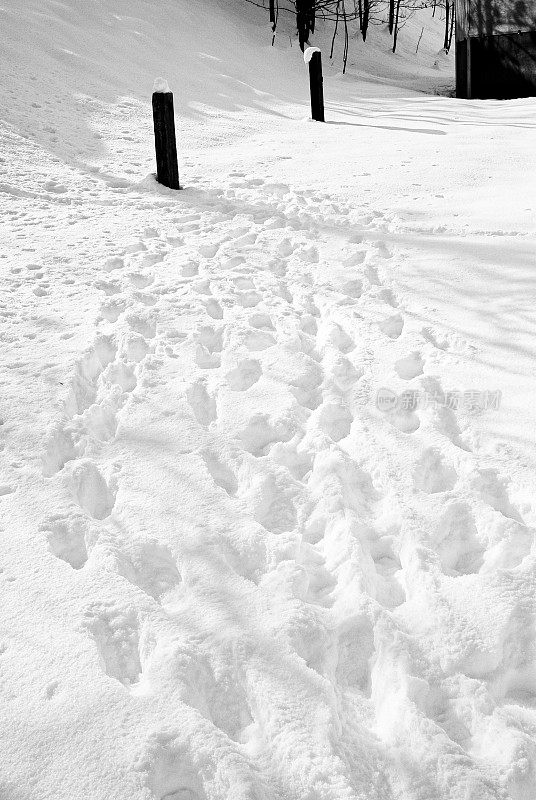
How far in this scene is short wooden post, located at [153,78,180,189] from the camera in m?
6.11

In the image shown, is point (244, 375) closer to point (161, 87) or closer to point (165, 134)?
point (165, 134)

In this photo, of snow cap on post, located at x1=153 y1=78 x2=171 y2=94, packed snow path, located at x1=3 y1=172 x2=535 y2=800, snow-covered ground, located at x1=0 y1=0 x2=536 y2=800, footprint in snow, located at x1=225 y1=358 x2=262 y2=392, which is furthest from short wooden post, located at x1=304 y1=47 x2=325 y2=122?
footprint in snow, located at x1=225 y1=358 x2=262 y2=392

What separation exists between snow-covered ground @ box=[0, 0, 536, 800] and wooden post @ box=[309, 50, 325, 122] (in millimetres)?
3704

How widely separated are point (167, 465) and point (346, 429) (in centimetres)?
76

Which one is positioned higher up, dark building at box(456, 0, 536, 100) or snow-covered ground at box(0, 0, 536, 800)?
dark building at box(456, 0, 536, 100)

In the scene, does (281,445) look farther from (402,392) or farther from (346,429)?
(402,392)

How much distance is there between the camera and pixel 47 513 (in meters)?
2.34

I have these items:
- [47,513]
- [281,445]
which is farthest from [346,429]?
[47,513]

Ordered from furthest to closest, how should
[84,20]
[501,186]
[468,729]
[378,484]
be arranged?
[84,20] → [501,186] → [378,484] → [468,729]

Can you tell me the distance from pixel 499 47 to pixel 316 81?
5.43 meters

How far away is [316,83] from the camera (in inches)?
354

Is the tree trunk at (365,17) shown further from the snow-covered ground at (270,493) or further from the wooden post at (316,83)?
the snow-covered ground at (270,493)

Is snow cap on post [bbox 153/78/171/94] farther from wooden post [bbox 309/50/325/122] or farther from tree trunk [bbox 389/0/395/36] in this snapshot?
tree trunk [bbox 389/0/395/36]

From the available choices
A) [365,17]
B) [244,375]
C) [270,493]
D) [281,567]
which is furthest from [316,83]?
[365,17]
